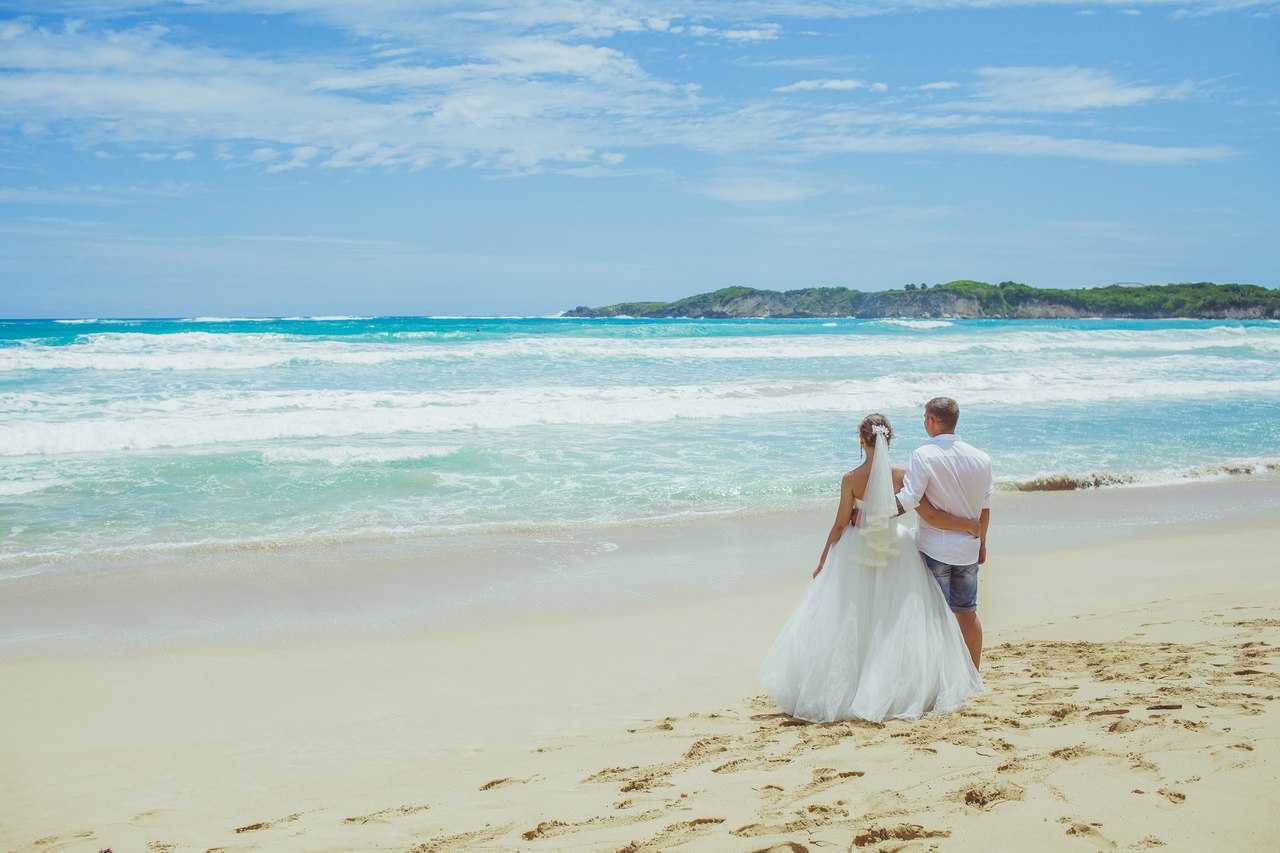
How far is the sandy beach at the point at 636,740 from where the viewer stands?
3.37 meters

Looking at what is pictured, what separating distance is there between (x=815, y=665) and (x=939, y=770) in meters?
1.12

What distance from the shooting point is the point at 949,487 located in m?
4.85

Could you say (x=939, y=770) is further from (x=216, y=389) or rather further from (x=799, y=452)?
(x=216, y=389)

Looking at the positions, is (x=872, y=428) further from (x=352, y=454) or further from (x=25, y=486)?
(x=25, y=486)

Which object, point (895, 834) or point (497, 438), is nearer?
point (895, 834)

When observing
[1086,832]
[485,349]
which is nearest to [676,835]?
[1086,832]

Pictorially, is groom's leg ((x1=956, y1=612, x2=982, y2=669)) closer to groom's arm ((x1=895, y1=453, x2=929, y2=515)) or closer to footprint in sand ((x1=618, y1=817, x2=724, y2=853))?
groom's arm ((x1=895, y1=453, x2=929, y2=515))

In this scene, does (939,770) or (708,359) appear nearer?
(939,770)

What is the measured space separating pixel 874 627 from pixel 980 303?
353 ft

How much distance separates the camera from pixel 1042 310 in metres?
101

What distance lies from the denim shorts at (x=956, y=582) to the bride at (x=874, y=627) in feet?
0.41

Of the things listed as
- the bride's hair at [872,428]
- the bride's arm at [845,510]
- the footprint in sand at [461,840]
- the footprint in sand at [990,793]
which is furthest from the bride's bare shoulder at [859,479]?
the footprint in sand at [461,840]

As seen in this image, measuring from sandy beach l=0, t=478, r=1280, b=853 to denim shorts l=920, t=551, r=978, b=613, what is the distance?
0.53 metres

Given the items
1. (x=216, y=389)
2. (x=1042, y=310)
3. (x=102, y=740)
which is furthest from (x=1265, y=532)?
(x=1042, y=310)
